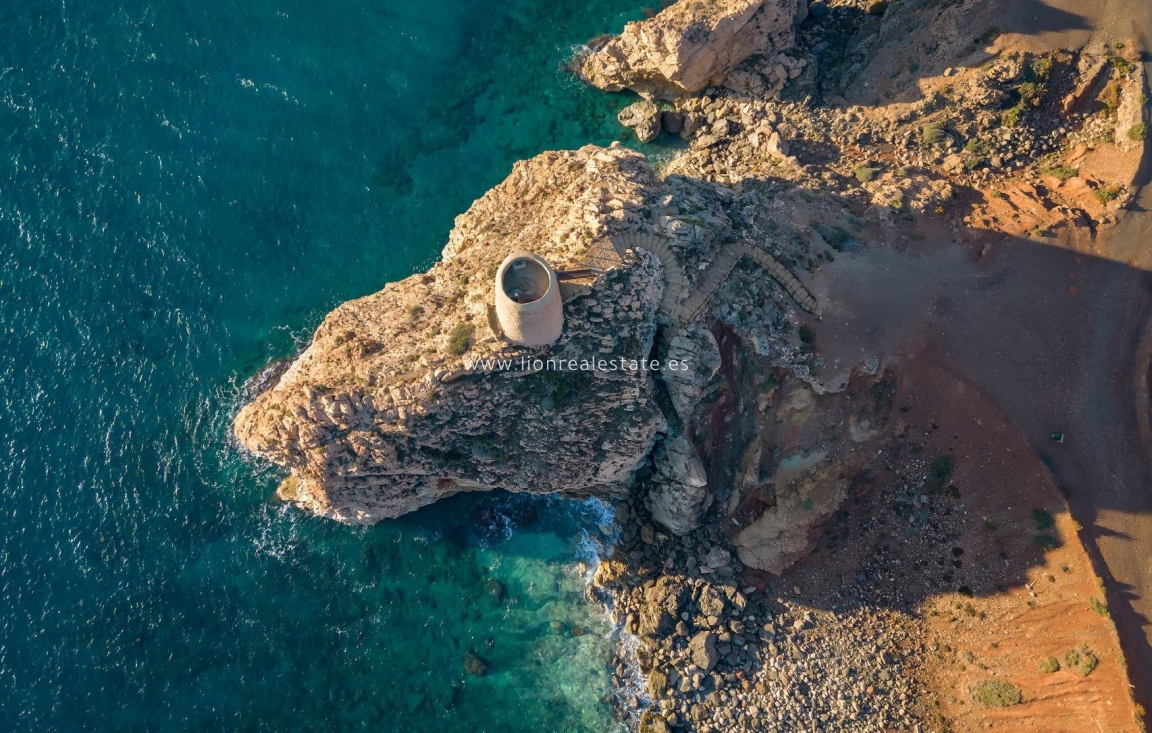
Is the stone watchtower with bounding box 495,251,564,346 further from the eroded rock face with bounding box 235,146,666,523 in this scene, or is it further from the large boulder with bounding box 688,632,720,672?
the large boulder with bounding box 688,632,720,672

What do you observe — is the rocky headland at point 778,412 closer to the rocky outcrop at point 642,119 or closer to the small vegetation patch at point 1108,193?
the small vegetation patch at point 1108,193

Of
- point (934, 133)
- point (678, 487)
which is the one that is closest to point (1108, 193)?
point (934, 133)

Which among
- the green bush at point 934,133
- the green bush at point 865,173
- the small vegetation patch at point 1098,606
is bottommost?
the small vegetation patch at point 1098,606

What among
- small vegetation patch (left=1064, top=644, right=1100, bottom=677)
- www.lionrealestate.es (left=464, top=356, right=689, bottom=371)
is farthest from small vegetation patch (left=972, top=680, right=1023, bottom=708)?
www.lionrealestate.es (left=464, top=356, right=689, bottom=371)

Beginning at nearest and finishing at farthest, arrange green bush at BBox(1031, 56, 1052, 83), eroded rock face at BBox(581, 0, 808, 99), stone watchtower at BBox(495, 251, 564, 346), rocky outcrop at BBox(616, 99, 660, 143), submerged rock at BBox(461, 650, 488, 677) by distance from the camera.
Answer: stone watchtower at BBox(495, 251, 564, 346) < green bush at BBox(1031, 56, 1052, 83) < submerged rock at BBox(461, 650, 488, 677) < eroded rock face at BBox(581, 0, 808, 99) < rocky outcrop at BBox(616, 99, 660, 143)

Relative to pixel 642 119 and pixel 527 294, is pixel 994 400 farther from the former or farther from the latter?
pixel 642 119

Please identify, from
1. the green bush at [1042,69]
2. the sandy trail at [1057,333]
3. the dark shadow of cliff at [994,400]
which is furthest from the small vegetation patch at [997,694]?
the green bush at [1042,69]

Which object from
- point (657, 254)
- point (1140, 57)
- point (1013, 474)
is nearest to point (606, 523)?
point (657, 254)
